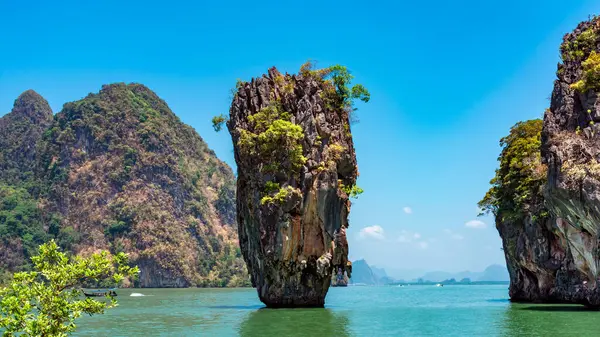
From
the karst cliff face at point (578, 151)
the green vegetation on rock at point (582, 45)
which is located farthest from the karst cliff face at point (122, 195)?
the green vegetation on rock at point (582, 45)

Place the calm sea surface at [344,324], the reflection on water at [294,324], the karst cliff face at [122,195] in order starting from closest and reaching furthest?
the reflection on water at [294,324], the calm sea surface at [344,324], the karst cliff face at [122,195]

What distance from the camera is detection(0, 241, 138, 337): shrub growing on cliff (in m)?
11.0

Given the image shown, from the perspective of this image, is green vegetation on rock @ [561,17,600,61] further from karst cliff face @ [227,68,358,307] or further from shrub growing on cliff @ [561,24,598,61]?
karst cliff face @ [227,68,358,307]

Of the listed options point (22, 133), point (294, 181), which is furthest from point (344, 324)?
point (22, 133)

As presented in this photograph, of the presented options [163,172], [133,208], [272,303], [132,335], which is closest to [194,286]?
[133,208]

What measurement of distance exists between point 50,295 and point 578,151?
98.7ft

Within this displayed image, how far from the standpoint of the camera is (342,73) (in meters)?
43.6

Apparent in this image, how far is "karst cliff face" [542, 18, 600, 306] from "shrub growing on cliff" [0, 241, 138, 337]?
27.0m

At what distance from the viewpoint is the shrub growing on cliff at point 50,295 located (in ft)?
36.2

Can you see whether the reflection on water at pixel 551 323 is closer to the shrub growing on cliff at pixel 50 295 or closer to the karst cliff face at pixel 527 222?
the karst cliff face at pixel 527 222

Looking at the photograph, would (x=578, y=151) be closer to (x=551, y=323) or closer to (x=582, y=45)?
(x=582, y=45)

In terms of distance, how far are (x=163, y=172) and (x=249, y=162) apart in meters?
123

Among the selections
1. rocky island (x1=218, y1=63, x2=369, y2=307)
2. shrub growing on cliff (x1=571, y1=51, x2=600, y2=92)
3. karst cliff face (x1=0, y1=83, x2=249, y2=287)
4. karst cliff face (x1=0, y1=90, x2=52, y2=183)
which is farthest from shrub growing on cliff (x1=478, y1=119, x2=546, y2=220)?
karst cliff face (x1=0, y1=90, x2=52, y2=183)

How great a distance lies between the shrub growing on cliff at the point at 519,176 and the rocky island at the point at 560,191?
0.08m
